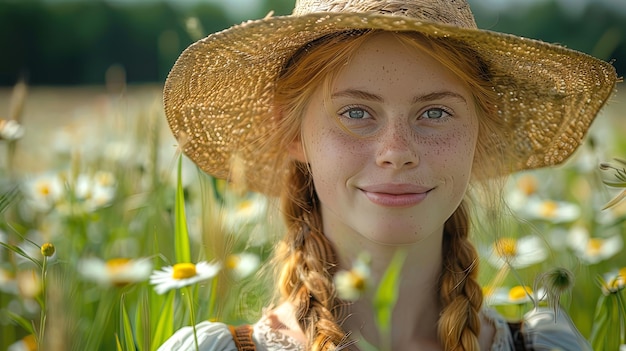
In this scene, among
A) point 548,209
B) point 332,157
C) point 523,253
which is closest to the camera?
point 332,157

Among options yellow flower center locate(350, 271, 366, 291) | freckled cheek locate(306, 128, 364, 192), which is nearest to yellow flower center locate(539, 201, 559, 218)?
freckled cheek locate(306, 128, 364, 192)

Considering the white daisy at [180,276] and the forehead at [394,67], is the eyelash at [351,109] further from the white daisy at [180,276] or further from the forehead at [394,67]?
the white daisy at [180,276]

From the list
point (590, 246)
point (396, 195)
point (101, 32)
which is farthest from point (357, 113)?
point (101, 32)

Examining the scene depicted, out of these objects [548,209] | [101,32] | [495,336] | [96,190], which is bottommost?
[101,32]

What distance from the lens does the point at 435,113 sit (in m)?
1.22

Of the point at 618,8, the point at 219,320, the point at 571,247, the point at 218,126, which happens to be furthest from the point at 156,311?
the point at 618,8

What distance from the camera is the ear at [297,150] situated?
136 centimetres

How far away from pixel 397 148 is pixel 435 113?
0.31 ft

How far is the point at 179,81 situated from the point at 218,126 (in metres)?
0.15

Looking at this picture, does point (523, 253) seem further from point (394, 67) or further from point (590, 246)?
point (394, 67)

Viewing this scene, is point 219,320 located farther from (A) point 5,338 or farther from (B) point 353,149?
(A) point 5,338

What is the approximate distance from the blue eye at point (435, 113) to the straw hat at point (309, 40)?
0.10 meters

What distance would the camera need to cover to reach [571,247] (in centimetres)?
195

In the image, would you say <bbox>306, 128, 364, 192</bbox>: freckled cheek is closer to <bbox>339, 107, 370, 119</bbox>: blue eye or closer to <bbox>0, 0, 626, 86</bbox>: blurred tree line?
<bbox>339, 107, 370, 119</bbox>: blue eye
